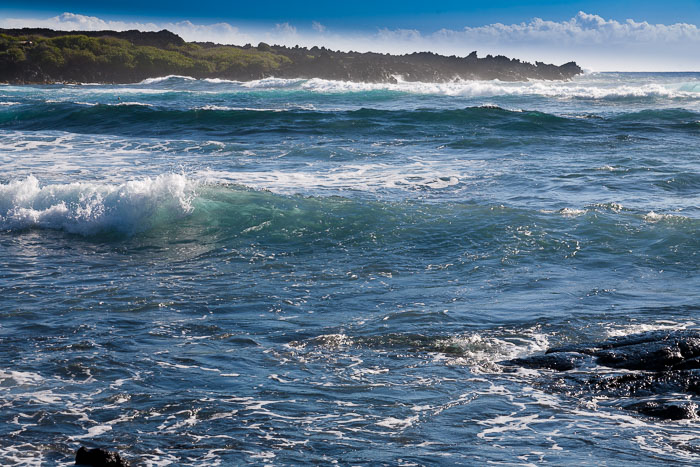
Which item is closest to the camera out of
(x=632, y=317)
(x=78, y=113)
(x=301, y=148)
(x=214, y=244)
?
(x=632, y=317)

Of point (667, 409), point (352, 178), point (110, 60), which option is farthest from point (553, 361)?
point (110, 60)

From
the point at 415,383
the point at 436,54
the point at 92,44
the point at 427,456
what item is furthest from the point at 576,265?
the point at 436,54

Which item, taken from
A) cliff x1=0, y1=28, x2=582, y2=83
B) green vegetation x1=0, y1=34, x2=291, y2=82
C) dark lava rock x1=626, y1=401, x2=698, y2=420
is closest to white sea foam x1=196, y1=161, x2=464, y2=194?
dark lava rock x1=626, y1=401, x2=698, y2=420

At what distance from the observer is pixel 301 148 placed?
21.1 m

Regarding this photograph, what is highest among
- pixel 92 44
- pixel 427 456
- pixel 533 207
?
pixel 92 44

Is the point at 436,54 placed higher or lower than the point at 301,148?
higher

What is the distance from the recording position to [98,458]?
13.5ft

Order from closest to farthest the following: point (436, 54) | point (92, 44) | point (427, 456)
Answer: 1. point (427, 456)
2. point (92, 44)
3. point (436, 54)

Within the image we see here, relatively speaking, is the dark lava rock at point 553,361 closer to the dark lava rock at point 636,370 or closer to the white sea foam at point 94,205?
the dark lava rock at point 636,370

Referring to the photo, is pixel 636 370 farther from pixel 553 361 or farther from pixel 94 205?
pixel 94 205

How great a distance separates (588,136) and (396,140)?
250 inches

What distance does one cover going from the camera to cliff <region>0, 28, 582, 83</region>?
73.9 m

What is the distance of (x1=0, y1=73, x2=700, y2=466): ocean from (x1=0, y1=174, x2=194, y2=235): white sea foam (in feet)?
0.14

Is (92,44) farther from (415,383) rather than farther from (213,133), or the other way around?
(415,383)
